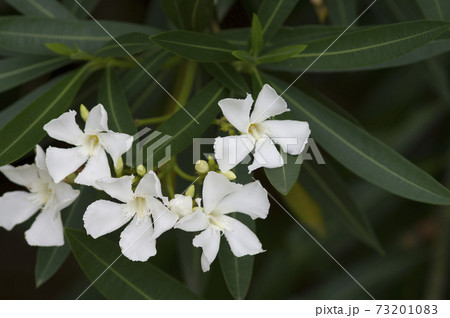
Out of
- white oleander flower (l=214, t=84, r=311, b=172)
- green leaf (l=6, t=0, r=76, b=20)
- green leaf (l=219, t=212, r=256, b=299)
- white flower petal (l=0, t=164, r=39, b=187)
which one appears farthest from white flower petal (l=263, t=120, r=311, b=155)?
green leaf (l=6, t=0, r=76, b=20)

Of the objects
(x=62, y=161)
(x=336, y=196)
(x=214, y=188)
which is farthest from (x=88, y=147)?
(x=336, y=196)

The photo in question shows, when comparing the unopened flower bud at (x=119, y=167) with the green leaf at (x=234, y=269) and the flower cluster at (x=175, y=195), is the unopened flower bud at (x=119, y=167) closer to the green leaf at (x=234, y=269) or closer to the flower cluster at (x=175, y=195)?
the flower cluster at (x=175, y=195)

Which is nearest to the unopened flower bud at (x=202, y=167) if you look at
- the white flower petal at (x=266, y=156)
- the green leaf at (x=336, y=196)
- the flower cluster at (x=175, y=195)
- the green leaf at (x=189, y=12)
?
the flower cluster at (x=175, y=195)

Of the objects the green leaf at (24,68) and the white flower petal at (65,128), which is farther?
the green leaf at (24,68)

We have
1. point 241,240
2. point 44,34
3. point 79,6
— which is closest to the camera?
point 241,240

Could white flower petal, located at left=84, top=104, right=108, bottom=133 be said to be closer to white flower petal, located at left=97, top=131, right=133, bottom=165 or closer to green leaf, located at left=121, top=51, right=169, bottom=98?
white flower petal, located at left=97, top=131, right=133, bottom=165

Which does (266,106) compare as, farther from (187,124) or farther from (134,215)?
(134,215)
